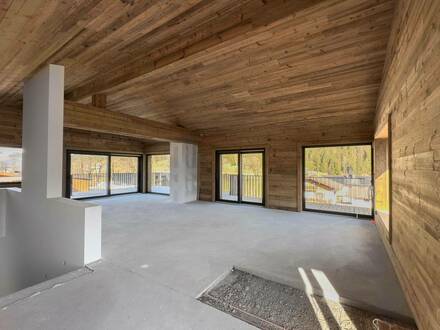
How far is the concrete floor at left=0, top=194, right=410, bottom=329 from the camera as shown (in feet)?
5.53

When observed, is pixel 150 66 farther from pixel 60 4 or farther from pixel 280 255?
pixel 280 255

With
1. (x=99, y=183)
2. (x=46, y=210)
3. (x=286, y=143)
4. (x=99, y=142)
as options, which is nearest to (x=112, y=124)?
(x=46, y=210)

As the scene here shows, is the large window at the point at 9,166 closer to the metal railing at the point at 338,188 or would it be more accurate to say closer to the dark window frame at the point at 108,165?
the dark window frame at the point at 108,165

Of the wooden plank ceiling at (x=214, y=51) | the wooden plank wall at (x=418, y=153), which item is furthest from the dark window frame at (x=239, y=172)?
the wooden plank wall at (x=418, y=153)

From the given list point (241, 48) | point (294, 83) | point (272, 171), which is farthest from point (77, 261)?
point (272, 171)

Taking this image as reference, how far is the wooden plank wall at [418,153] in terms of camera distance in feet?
4.02

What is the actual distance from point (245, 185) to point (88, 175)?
5586 mm

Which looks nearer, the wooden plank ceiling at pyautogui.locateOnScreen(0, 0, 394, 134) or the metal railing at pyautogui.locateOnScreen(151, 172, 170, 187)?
the wooden plank ceiling at pyautogui.locateOnScreen(0, 0, 394, 134)

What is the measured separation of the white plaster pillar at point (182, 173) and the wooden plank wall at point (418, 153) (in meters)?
5.67

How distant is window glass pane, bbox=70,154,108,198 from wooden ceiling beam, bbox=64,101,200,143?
285cm

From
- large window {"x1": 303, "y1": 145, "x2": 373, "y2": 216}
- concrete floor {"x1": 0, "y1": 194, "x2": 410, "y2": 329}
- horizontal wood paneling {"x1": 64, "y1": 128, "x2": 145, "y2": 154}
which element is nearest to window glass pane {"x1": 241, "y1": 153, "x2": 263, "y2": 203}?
large window {"x1": 303, "y1": 145, "x2": 373, "y2": 216}

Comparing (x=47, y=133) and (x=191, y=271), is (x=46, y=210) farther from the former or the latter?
(x=191, y=271)

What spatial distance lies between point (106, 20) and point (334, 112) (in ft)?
14.6

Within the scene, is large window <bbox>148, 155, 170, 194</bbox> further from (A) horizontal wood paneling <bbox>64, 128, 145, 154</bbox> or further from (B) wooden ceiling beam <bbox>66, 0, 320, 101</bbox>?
(B) wooden ceiling beam <bbox>66, 0, 320, 101</bbox>
